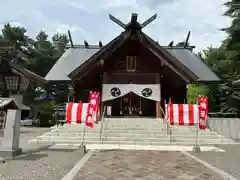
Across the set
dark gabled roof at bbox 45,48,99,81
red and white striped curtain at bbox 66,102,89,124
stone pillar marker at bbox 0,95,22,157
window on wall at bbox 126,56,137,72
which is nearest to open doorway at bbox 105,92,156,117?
window on wall at bbox 126,56,137,72

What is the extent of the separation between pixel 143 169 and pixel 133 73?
9.52 m

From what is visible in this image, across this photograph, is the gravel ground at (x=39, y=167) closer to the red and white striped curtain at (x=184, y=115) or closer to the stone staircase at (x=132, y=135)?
the stone staircase at (x=132, y=135)

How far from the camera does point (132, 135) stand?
1083 cm

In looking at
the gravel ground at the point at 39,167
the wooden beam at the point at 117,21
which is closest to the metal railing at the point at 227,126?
the wooden beam at the point at 117,21

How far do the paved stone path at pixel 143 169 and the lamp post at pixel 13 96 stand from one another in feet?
7.91

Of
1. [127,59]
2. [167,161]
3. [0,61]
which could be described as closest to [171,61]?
[127,59]

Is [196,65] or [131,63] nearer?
[131,63]

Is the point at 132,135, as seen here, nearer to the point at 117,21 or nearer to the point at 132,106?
the point at 132,106

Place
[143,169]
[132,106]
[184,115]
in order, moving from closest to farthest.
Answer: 1. [143,169]
2. [184,115]
3. [132,106]

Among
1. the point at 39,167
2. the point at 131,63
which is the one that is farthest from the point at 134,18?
the point at 39,167

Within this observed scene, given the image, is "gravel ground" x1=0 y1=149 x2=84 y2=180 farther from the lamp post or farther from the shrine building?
the shrine building

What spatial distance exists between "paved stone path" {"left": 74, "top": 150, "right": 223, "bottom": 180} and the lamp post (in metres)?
2.41

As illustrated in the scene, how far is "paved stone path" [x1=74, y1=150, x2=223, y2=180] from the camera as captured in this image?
4867mm

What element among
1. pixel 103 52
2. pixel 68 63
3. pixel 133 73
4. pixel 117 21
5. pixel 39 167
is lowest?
pixel 39 167
